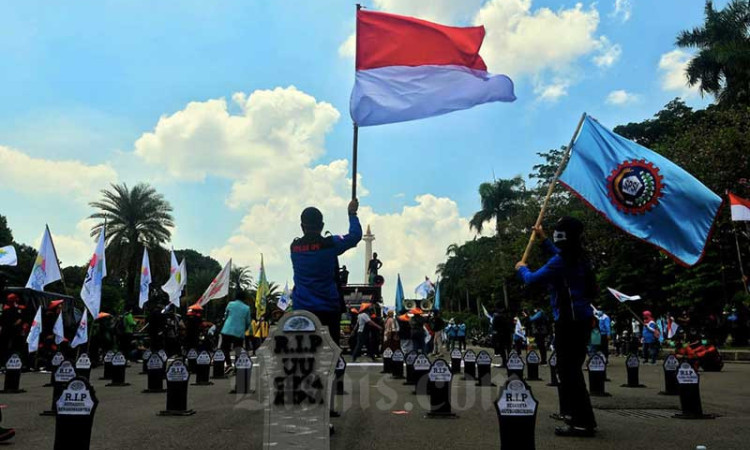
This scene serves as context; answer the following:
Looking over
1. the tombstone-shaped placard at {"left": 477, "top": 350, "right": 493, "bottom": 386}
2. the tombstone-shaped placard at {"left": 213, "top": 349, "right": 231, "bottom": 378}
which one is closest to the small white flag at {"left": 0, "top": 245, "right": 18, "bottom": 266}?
the tombstone-shaped placard at {"left": 213, "top": 349, "right": 231, "bottom": 378}

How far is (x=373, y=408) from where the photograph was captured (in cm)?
816

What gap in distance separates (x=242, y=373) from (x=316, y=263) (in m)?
5.21

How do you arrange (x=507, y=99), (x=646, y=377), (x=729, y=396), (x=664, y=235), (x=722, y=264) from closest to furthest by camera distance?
(x=664, y=235) < (x=507, y=99) < (x=729, y=396) < (x=646, y=377) < (x=722, y=264)

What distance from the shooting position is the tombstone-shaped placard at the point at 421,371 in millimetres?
9747

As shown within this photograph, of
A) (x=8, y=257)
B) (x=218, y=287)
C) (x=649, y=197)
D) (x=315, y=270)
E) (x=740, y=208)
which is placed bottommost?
(x=315, y=270)

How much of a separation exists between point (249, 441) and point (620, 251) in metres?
29.4

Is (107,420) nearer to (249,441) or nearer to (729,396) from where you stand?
(249,441)

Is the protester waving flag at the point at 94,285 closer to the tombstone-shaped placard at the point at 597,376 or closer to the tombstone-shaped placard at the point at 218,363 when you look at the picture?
the tombstone-shaped placard at the point at 218,363

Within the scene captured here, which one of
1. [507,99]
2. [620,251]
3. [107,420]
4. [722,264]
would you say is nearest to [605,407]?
[507,99]

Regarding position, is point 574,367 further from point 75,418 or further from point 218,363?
point 218,363

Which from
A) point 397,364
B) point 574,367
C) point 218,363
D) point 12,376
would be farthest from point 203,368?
point 574,367

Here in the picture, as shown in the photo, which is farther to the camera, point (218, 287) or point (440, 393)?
point (218, 287)

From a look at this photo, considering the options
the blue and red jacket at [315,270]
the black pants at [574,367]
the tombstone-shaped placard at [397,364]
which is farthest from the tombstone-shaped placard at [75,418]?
the tombstone-shaped placard at [397,364]

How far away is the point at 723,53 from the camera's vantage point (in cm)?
3053
